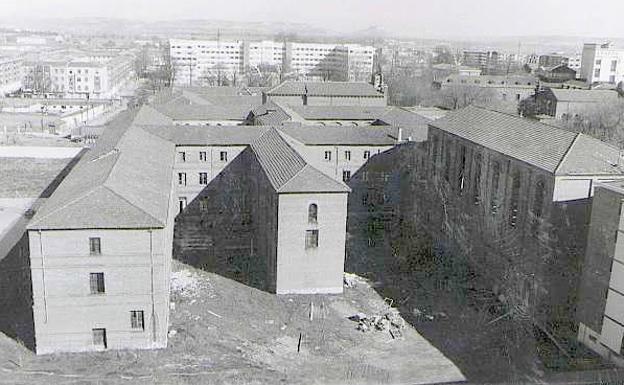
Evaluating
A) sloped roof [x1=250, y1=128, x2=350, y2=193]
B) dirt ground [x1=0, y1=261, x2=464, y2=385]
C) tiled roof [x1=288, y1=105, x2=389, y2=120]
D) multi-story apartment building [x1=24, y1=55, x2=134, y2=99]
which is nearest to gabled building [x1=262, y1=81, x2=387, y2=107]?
tiled roof [x1=288, y1=105, x2=389, y2=120]

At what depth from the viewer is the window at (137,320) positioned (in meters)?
31.0

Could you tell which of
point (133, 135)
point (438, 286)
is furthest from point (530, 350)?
point (133, 135)

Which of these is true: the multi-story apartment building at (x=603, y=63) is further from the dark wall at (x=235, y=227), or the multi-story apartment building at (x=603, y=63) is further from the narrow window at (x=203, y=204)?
the narrow window at (x=203, y=204)

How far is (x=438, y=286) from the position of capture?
4091cm

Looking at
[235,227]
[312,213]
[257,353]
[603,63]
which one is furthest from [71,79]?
[257,353]

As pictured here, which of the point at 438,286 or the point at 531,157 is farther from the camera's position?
the point at 438,286

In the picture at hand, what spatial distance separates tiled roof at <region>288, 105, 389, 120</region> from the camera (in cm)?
6894

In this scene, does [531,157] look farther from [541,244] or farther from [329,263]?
[329,263]

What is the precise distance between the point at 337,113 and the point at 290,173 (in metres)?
32.0

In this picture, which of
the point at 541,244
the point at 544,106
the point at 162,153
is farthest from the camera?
the point at 544,106

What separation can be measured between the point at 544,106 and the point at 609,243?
228 feet

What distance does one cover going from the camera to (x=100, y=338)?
31.0 metres

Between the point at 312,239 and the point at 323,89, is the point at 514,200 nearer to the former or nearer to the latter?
the point at 312,239

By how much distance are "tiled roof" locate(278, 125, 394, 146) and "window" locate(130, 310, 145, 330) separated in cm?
2570
